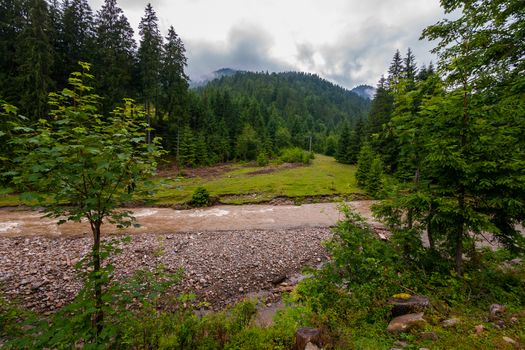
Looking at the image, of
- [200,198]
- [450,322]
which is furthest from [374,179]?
[450,322]

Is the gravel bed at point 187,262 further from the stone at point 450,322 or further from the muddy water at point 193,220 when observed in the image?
the stone at point 450,322

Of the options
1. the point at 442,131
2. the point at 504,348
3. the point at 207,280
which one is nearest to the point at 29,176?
the point at 504,348

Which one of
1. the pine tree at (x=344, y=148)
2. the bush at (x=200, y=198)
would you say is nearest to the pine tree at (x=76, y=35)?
the bush at (x=200, y=198)

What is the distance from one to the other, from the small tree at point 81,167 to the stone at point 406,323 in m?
4.65

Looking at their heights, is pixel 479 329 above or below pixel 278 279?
above

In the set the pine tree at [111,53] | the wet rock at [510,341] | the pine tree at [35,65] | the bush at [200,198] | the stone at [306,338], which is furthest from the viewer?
the pine tree at [111,53]

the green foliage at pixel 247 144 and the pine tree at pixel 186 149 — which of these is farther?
the green foliage at pixel 247 144

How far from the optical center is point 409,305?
4.39 metres

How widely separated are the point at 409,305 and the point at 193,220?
14240 mm

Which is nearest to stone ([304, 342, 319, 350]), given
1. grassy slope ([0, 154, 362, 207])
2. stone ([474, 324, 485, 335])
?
stone ([474, 324, 485, 335])

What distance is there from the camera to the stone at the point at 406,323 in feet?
12.9

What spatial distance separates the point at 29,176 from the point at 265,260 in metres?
9.23

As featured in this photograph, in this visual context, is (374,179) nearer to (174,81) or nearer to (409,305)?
(409,305)

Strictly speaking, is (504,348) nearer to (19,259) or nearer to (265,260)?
(265,260)
